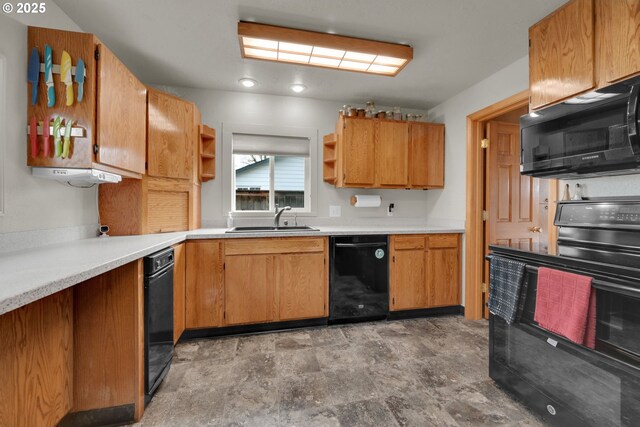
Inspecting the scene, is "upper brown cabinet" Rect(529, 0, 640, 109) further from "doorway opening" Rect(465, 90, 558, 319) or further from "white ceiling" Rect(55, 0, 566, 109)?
"doorway opening" Rect(465, 90, 558, 319)

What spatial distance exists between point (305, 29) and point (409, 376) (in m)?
2.61

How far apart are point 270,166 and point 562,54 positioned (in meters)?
2.70

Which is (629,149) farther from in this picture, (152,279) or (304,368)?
(152,279)

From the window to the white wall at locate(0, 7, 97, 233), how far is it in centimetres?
167

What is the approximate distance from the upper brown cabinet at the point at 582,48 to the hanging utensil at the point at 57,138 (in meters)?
2.97

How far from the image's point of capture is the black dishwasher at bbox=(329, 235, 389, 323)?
9.02 feet

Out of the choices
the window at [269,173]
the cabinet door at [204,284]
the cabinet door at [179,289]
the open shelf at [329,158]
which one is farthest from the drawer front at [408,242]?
the cabinet door at [179,289]

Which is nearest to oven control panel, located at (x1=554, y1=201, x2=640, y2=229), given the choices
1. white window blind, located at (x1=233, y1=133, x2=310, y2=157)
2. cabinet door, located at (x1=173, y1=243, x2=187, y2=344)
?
white window blind, located at (x1=233, y1=133, x2=310, y2=157)

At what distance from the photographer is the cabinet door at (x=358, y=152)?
3.09 metres

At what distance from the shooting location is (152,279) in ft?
5.38

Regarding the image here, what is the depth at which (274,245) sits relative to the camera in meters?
2.60

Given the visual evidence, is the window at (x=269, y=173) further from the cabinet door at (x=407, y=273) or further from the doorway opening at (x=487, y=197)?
the doorway opening at (x=487, y=197)

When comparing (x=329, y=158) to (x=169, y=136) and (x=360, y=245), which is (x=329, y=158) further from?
(x=169, y=136)

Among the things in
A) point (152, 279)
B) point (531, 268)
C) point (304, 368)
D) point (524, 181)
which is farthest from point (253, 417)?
point (524, 181)
